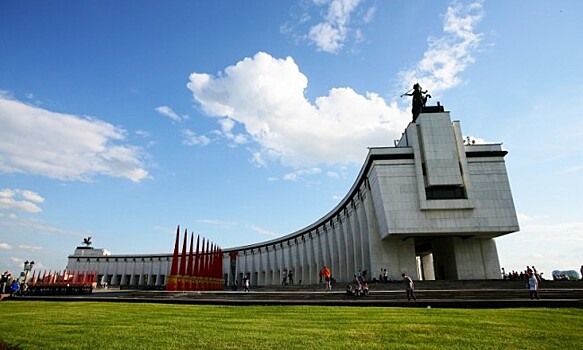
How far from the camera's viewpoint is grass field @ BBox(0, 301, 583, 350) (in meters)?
7.19

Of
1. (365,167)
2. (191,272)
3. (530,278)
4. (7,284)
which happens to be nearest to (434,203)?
(365,167)

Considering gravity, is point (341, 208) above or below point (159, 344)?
above

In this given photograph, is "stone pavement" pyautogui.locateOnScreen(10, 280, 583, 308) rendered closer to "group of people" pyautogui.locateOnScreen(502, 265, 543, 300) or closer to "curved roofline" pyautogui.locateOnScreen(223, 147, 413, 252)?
"group of people" pyautogui.locateOnScreen(502, 265, 543, 300)

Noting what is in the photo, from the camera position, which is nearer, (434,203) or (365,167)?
(434,203)

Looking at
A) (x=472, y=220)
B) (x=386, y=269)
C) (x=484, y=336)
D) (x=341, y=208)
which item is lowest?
(x=484, y=336)

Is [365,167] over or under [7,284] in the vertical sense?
over

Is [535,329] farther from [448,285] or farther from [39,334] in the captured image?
[448,285]

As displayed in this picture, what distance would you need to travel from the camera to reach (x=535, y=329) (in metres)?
8.89

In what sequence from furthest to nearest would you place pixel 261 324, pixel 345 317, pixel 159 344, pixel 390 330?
pixel 345 317, pixel 261 324, pixel 390 330, pixel 159 344

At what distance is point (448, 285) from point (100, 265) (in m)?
83.8

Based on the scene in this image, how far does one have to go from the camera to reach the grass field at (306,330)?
7188 mm

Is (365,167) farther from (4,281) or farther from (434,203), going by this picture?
(4,281)

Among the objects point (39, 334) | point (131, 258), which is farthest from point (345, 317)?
point (131, 258)

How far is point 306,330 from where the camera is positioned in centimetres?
855
